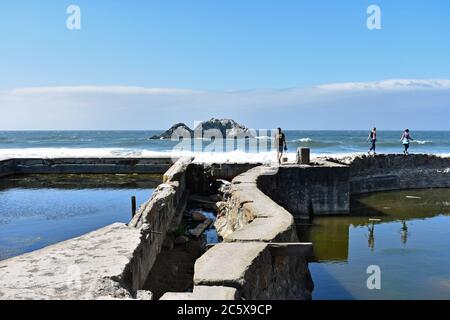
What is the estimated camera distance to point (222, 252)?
4.85 m

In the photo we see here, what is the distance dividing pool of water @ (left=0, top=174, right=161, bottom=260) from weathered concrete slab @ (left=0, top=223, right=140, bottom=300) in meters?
4.19

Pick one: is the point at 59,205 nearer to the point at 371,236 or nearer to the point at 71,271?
the point at 371,236

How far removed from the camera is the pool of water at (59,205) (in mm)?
10234

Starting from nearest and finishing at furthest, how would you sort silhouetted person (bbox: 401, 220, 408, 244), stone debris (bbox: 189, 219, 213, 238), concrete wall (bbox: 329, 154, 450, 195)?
silhouetted person (bbox: 401, 220, 408, 244)
stone debris (bbox: 189, 219, 213, 238)
concrete wall (bbox: 329, 154, 450, 195)

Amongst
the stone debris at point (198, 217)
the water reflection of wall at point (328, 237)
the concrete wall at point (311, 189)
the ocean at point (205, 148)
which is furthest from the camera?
the ocean at point (205, 148)

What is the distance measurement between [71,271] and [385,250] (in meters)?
7.17

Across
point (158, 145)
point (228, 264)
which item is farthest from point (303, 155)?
point (158, 145)

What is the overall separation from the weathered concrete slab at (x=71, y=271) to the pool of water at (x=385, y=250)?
3.48 meters

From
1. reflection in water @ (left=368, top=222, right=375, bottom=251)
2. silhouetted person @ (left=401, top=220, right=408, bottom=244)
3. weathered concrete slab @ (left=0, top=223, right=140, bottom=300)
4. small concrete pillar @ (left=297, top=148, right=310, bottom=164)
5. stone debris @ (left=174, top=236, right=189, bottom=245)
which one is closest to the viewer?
weathered concrete slab @ (left=0, top=223, right=140, bottom=300)

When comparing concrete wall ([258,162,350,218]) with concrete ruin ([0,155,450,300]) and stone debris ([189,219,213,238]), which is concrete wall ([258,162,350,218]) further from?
stone debris ([189,219,213,238])

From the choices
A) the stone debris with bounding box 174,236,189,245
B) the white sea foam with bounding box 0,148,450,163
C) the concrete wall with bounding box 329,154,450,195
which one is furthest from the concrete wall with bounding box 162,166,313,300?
the white sea foam with bounding box 0,148,450,163

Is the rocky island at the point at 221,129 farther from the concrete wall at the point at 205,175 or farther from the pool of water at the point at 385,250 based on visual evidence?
the pool of water at the point at 385,250

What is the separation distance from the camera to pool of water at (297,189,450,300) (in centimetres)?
733

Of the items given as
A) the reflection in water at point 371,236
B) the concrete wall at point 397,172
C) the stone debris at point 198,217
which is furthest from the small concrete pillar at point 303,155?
the stone debris at point 198,217
